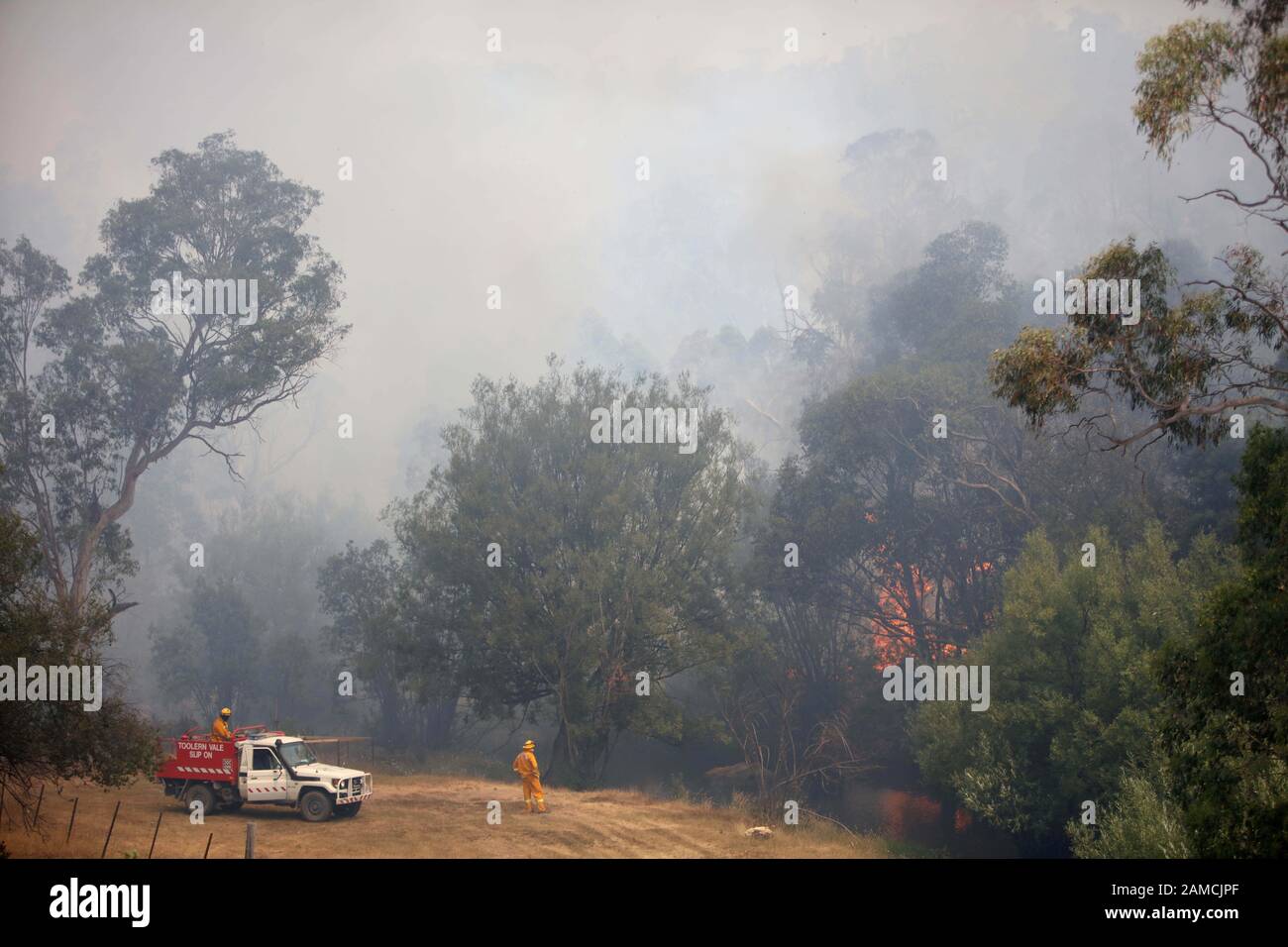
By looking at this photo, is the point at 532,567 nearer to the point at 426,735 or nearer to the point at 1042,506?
the point at 426,735

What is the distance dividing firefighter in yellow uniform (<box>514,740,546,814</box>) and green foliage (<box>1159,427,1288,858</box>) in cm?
1615

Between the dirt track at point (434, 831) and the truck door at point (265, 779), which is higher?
the truck door at point (265, 779)

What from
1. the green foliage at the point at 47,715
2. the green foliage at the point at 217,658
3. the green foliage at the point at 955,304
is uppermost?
the green foliage at the point at 955,304

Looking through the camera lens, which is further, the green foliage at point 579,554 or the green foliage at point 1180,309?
the green foliage at point 579,554

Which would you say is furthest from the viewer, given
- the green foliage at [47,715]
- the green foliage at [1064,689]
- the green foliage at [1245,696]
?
the green foliage at [1064,689]

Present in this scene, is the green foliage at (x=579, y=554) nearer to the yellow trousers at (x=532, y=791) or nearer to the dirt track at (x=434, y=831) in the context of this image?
the dirt track at (x=434, y=831)

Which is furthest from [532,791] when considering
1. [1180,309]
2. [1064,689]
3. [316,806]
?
[1180,309]

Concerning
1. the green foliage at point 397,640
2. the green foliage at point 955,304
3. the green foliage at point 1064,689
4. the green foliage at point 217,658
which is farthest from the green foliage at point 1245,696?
the green foliage at point 217,658

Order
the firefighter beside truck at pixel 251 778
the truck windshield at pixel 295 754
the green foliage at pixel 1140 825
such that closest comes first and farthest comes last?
the green foliage at pixel 1140 825
the firefighter beside truck at pixel 251 778
the truck windshield at pixel 295 754

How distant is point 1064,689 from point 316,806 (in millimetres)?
24398

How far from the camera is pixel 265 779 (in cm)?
2442

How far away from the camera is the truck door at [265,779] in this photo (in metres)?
24.3
